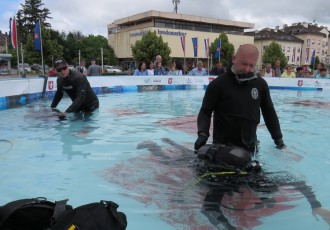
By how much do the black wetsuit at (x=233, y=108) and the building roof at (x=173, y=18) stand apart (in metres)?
60.3

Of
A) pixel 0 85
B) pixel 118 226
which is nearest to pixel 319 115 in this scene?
pixel 118 226

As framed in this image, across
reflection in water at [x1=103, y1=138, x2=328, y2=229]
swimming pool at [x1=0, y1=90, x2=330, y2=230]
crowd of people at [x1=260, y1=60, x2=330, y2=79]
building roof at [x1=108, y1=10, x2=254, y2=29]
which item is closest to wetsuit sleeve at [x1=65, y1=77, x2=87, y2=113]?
swimming pool at [x1=0, y1=90, x2=330, y2=230]

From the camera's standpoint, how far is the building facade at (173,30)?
206ft

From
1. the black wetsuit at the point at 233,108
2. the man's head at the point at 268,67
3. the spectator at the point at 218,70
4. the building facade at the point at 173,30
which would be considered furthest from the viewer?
the building facade at the point at 173,30

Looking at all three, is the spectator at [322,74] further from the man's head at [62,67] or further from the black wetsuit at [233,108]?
the black wetsuit at [233,108]

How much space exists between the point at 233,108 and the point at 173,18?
206ft

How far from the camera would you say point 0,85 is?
1116 cm

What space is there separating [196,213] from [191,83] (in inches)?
650

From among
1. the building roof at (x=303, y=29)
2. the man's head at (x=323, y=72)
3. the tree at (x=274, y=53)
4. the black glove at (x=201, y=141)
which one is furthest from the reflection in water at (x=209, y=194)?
the building roof at (x=303, y=29)

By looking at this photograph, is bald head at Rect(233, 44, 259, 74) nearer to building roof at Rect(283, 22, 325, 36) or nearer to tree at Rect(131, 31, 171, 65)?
tree at Rect(131, 31, 171, 65)

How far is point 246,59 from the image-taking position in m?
3.37

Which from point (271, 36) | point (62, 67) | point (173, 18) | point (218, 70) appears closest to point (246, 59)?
point (62, 67)

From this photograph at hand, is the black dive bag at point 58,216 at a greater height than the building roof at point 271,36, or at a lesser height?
lesser

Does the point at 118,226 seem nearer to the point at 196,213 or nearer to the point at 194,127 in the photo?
the point at 196,213
